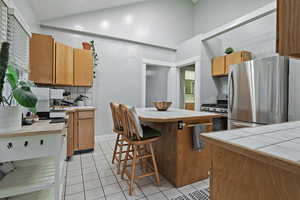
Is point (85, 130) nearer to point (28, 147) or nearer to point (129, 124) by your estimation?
point (129, 124)

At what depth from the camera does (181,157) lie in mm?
1756

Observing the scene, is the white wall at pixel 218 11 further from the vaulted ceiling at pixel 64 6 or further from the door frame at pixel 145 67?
the vaulted ceiling at pixel 64 6

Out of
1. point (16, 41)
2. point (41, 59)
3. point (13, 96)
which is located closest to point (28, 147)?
point (13, 96)

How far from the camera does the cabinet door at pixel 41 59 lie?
2.49 m

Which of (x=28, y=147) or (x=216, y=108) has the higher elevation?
(x=216, y=108)

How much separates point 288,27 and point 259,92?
7.41ft

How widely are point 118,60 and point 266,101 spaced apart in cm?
332

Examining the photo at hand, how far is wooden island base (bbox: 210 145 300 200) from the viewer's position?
0.49m

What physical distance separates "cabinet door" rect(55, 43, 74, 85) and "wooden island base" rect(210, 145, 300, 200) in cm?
300

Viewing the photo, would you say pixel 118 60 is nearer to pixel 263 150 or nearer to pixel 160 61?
pixel 160 61

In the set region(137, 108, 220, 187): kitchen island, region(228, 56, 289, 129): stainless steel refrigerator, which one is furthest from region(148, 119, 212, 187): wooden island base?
region(228, 56, 289, 129): stainless steel refrigerator

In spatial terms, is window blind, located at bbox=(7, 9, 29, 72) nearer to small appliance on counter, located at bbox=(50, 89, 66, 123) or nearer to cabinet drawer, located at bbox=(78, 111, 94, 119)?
small appliance on counter, located at bbox=(50, 89, 66, 123)

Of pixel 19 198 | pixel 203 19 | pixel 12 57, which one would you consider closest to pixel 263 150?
pixel 19 198

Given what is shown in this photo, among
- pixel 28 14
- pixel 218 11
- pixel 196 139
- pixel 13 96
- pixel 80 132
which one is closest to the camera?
pixel 13 96
